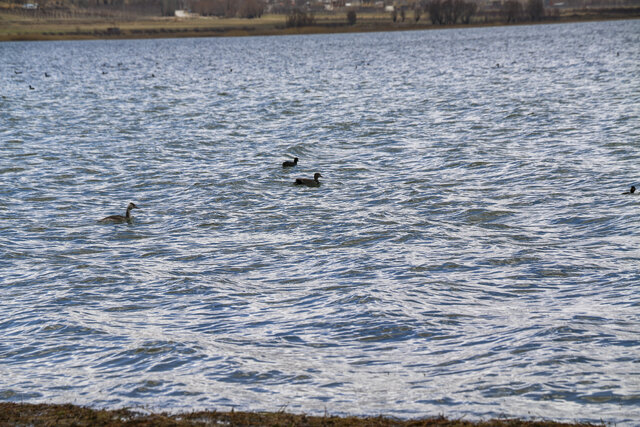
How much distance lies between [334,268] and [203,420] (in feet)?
23.2

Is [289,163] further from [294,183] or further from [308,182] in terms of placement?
[308,182]

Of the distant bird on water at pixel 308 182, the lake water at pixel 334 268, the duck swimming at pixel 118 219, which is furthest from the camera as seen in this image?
the distant bird on water at pixel 308 182

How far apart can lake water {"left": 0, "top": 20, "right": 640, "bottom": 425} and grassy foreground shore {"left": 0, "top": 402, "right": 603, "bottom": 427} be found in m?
0.50

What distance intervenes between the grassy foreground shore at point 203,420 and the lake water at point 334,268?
0.50 m

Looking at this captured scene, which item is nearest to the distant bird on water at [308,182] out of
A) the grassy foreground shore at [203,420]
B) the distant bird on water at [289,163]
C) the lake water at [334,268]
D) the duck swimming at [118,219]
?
the lake water at [334,268]

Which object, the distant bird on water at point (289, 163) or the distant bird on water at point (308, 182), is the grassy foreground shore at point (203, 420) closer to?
the distant bird on water at point (308, 182)

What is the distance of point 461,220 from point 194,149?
1622cm

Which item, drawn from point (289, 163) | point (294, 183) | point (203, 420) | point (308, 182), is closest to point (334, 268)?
point (203, 420)

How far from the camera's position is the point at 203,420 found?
864 cm

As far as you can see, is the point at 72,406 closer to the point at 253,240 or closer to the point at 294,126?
the point at 253,240

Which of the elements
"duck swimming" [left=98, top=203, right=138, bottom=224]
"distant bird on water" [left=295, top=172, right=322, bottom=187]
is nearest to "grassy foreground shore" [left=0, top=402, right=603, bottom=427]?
"duck swimming" [left=98, top=203, right=138, bottom=224]

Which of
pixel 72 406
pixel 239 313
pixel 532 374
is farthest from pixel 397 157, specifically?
pixel 72 406

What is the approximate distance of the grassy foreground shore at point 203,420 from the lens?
843 centimetres

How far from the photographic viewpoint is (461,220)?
A: 18.8m
